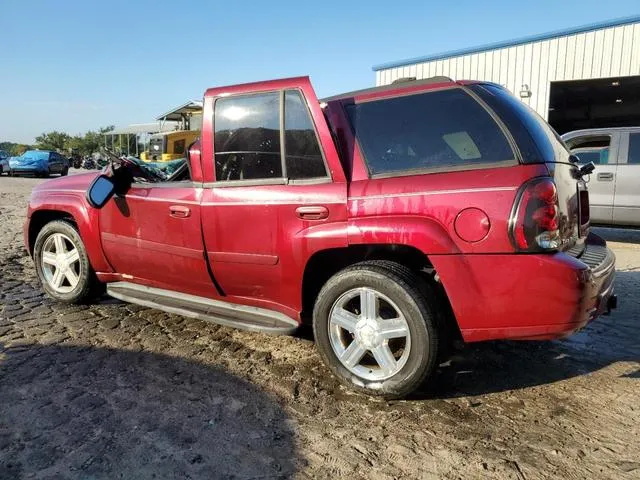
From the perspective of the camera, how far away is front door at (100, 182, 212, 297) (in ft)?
11.5

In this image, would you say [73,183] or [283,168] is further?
[73,183]

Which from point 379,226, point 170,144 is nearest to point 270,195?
point 379,226

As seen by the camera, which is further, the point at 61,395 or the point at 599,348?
the point at 599,348

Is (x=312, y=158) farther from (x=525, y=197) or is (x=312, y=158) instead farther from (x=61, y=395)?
(x=61, y=395)

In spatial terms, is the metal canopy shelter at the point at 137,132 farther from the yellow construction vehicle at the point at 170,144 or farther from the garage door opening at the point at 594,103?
the garage door opening at the point at 594,103

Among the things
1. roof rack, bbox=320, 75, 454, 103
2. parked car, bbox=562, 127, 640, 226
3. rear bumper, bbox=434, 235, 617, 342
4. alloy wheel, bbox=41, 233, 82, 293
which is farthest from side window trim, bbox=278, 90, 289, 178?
parked car, bbox=562, 127, 640, 226

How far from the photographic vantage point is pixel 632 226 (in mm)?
8109

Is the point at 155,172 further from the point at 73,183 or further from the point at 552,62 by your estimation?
the point at 552,62

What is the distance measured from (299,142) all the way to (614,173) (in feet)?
22.9

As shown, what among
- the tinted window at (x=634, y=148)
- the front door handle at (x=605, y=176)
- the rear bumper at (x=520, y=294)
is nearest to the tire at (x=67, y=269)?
the rear bumper at (x=520, y=294)

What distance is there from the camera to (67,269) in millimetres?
4480

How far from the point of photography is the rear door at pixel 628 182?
7941mm

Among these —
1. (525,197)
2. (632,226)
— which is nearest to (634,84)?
(632,226)

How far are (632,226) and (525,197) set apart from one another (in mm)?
6960
